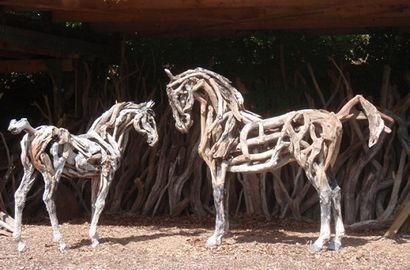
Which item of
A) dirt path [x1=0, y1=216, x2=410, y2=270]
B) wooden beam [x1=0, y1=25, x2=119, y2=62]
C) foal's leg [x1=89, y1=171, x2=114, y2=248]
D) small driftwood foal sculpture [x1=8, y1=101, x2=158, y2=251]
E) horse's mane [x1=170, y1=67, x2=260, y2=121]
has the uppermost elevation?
wooden beam [x1=0, y1=25, x2=119, y2=62]

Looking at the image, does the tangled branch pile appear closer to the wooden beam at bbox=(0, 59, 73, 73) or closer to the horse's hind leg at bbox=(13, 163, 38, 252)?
the wooden beam at bbox=(0, 59, 73, 73)

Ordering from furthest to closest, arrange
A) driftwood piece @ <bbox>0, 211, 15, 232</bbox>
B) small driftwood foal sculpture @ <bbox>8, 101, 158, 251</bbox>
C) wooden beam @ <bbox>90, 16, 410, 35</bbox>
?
wooden beam @ <bbox>90, 16, 410, 35</bbox> → driftwood piece @ <bbox>0, 211, 15, 232</bbox> → small driftwood foal sculpture @ <bbox>8, 101, 158, 251</bbox>

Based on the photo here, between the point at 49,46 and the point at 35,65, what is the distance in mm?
989

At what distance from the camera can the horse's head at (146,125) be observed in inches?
268

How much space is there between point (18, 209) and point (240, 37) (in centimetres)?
432

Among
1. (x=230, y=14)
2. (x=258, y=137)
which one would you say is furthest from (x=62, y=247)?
(x=230, y=14)

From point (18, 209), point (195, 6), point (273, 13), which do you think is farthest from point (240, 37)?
point (18, 209)

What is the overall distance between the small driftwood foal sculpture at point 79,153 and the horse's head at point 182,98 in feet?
1.50

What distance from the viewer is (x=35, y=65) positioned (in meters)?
9.46

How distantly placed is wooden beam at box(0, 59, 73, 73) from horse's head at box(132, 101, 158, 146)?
2.83 meters

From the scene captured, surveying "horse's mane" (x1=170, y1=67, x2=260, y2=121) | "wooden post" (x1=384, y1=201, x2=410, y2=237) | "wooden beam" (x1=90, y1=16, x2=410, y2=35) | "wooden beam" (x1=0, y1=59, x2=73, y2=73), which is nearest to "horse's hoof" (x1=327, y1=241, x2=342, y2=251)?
"wooden post" (x1=384, y1=201, x2=410, y2=237)

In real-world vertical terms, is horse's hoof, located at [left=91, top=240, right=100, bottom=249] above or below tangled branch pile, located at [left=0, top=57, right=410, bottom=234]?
below

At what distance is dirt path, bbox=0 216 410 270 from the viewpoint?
225 inches

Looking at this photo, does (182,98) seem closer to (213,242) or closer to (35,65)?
(213,242)
